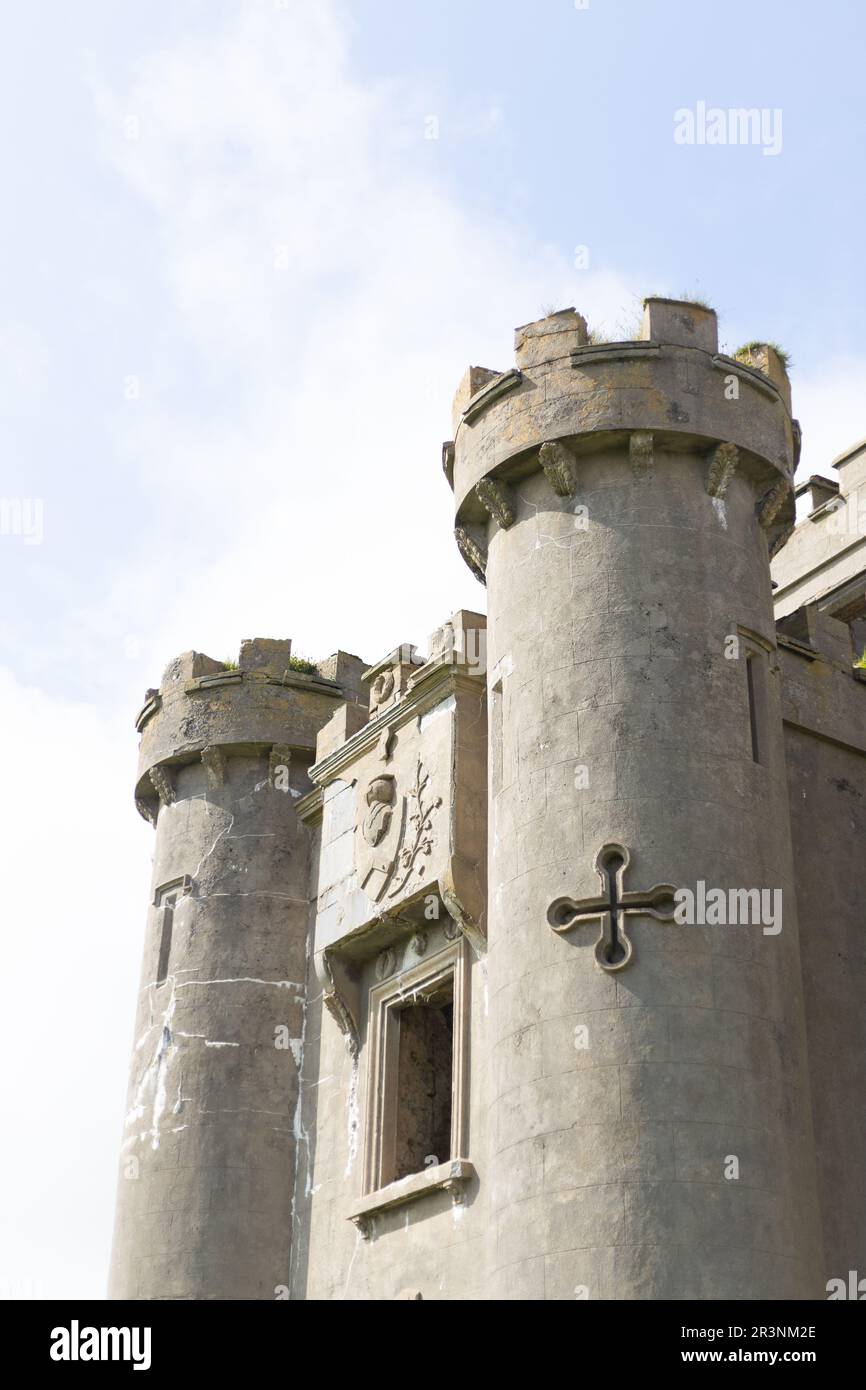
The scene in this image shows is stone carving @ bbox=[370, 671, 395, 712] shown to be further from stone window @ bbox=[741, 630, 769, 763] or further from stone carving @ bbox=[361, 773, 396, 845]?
stone window @ bbox=[741, 630, 769, 763]

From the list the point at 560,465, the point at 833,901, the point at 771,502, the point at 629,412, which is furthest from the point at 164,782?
the point at 771,502

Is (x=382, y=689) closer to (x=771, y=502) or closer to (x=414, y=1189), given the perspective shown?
(x=771, y=502)

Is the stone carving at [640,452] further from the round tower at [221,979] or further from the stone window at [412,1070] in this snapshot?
the round tower at [221,979]

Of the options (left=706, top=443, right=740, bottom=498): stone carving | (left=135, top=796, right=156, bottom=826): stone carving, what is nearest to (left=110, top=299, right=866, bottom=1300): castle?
(left=706, top=443, right=740, bottom=498): stone carving

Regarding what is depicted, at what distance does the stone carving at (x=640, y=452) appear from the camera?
1644 centimetres

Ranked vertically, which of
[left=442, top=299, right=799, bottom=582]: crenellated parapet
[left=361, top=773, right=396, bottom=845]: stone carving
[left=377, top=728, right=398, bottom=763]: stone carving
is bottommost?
[left=361, top=773, right=396, bottom=845]: stone carving

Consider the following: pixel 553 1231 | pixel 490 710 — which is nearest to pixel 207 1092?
pixel 490 710

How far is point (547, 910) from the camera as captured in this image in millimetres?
15086

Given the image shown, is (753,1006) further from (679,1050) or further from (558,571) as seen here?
(558,571)

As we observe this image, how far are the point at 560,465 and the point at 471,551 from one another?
1.82 meters

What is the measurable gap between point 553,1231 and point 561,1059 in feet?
4.29

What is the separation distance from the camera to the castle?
14.1 meters

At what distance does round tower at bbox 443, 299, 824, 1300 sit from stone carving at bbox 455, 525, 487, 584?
4 centimetres
